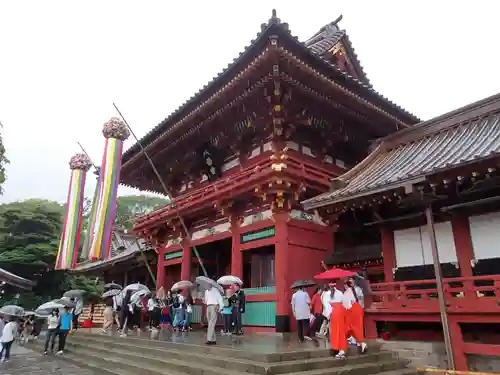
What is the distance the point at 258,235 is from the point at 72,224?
1005cm

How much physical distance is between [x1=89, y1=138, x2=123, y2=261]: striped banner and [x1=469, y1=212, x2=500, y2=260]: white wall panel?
1278 cm

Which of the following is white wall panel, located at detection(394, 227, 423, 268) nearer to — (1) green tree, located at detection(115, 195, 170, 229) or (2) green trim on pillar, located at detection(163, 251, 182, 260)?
(2) green trim on pillar, located at detection(163, 251, 182, 260)

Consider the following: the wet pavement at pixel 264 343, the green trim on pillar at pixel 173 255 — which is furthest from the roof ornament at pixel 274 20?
the green trim on pillar at pixel 173 255

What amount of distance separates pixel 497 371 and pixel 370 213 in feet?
16.5

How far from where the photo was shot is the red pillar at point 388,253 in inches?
419

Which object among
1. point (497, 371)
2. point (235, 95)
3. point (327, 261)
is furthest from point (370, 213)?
point (235, 95)

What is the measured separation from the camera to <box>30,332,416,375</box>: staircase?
280 inches

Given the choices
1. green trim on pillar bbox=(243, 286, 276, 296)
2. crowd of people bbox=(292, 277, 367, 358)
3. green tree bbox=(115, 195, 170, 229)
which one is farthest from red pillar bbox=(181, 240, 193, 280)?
green tree bbox=(115, 195, 170, 229)

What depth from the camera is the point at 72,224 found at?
18531mm

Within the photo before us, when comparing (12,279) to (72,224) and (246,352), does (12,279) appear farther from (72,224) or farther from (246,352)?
(246,352)

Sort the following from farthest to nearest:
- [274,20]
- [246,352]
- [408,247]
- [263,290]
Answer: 1. [263,290]
2. [274,20]
3. [408,247]
4. [246,352]

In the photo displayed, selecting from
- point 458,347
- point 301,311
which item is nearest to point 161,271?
point 301,311

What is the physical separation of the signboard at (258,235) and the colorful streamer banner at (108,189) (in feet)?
18.3

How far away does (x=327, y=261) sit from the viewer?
1313 cm
